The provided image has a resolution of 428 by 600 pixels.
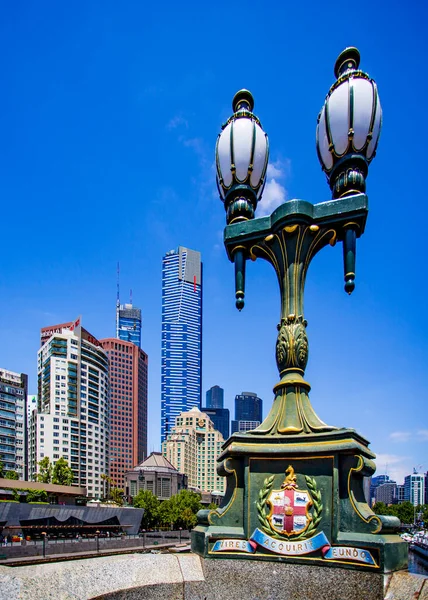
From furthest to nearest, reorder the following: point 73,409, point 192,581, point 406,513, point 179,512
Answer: point 406,513
point 73,409
point 179,512
point 192,581

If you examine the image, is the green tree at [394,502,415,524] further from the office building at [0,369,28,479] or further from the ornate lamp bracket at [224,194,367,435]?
the ornate lamp bracket at [224,194,367,435]

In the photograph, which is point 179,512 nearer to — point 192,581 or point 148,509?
point 148,509

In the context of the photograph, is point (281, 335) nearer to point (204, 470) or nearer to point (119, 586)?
point (119, 586)

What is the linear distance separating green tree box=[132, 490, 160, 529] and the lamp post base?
64564 millimetres

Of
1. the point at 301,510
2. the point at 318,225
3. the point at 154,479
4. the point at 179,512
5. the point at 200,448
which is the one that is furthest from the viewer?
the point at 200,448

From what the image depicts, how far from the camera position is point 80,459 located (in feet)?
300

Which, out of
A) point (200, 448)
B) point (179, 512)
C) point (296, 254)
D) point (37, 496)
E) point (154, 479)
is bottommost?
point (200, 448)

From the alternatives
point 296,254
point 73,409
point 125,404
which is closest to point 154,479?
point 73,409

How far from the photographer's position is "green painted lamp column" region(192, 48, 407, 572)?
23.4ft

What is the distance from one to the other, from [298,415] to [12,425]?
3184 inches

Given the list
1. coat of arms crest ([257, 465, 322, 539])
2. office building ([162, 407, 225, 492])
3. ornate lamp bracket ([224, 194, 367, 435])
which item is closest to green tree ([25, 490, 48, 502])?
ornate lamp bracket ([224, 194, 367, 435])

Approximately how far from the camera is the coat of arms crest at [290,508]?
23.9 feet

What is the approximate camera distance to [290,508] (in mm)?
7445

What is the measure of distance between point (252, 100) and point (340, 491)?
7.30m
